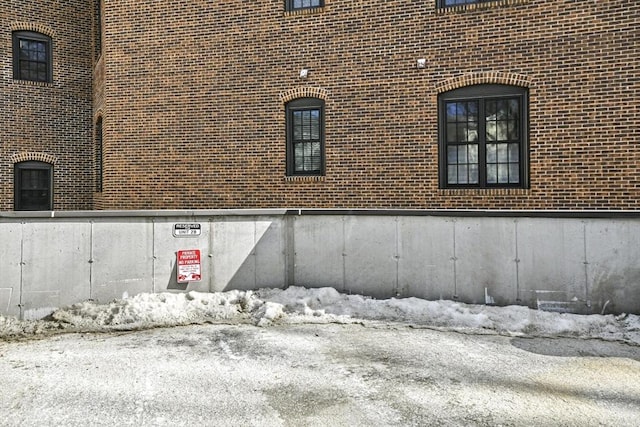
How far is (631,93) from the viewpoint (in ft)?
33.4

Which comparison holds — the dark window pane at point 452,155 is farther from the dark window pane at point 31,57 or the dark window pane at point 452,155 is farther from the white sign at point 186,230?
the dark window pane at point 31,57

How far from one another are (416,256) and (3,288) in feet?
22.6

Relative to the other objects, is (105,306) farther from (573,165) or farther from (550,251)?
(573,165)

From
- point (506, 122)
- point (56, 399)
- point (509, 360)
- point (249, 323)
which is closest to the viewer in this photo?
point (56, 399)

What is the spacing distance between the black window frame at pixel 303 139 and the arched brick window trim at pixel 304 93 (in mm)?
116

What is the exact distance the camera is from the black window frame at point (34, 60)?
15781 mm

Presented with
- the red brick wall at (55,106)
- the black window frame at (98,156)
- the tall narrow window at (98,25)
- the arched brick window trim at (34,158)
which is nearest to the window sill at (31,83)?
the red brick wall at (55,106)

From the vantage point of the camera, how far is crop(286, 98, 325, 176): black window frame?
1204 cm

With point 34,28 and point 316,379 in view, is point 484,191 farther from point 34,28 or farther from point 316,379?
point 34,28

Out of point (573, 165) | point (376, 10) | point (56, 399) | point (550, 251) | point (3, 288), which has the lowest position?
point (56, 399)

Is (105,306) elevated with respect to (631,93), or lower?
lower

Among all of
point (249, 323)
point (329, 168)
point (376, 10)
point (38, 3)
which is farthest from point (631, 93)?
point (38, 3)

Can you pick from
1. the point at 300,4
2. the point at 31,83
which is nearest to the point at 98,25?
the point at 31,83

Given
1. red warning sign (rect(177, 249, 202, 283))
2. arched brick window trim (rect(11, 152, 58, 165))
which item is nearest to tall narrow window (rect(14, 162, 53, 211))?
arched brick window trim (rect(11, 152, 58, 165))
